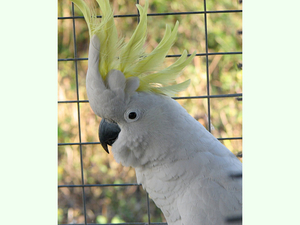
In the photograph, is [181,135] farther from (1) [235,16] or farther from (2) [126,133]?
(1) [235,16]

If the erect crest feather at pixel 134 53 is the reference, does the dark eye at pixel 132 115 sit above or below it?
below

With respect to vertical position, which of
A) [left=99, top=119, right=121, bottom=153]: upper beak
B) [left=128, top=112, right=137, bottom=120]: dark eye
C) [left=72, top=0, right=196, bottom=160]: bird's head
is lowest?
[left=99, top=119, right=121, bottom=153]: upper beak

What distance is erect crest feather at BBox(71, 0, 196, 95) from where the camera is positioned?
94 cm

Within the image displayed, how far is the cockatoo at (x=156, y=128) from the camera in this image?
3.10 ft

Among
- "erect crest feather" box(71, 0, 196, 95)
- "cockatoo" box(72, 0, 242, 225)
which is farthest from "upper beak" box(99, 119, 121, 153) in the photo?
"erect crest feather" box(71, 0, 196, 95)

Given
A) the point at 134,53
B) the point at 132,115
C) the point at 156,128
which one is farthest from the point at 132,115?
the point at 134,53

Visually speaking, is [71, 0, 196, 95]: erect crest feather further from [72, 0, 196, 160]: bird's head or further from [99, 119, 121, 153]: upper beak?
[99, 119, 121, 153]: upper beak

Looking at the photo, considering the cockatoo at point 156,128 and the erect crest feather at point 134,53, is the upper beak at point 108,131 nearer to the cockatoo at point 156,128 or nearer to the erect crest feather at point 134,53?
the cockatoo at point 156,128

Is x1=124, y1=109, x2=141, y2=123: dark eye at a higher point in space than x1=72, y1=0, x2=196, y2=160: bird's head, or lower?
lower

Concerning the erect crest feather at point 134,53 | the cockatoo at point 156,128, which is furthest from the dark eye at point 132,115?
the erect crest feather at point 134,53

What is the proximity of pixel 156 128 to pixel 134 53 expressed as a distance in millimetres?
305

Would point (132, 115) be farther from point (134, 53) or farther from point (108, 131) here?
point (134, 53)

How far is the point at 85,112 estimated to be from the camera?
1.31 metres

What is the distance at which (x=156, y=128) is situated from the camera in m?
0.99
